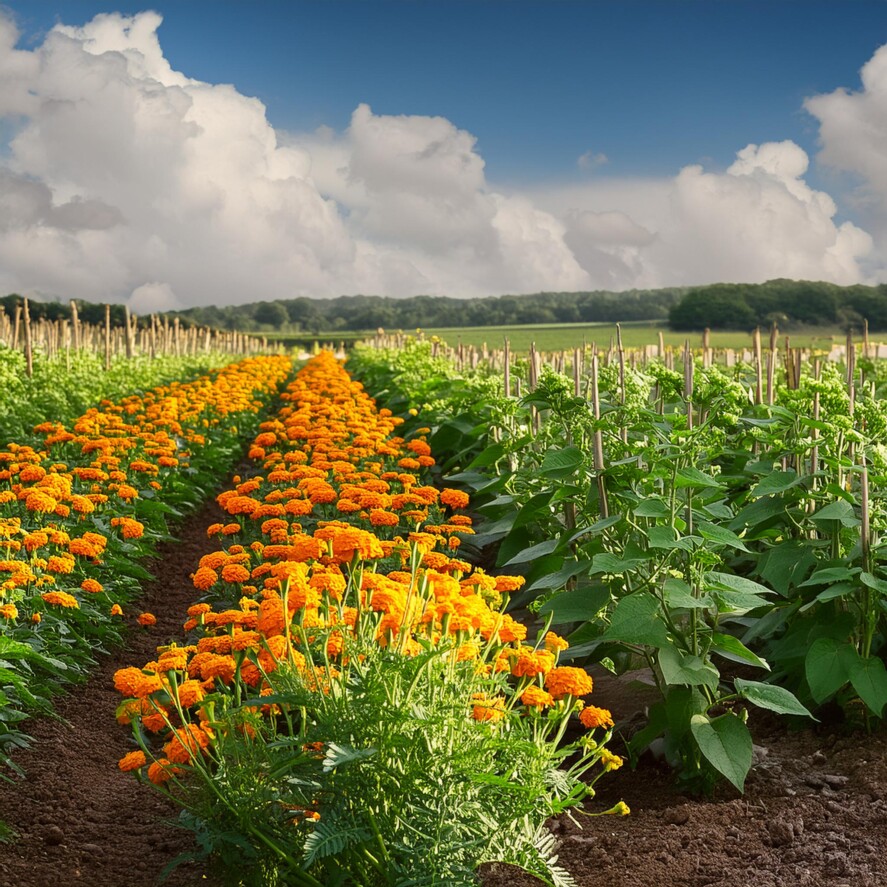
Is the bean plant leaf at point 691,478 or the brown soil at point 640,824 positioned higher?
the bean plant leaf at point 691,478

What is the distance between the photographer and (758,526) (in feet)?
17.6

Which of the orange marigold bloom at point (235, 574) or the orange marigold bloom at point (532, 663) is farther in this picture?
the orange marigold bloom at point (235, 574)

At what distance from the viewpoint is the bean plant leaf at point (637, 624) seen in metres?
3.91

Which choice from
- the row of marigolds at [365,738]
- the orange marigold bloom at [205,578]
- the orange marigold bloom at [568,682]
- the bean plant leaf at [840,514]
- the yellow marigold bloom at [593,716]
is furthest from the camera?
the bean plant leaf at [840,514]

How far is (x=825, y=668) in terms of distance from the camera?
442cm

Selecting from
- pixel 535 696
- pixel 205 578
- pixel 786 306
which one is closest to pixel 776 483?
pixel 535 696

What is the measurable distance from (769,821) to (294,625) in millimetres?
2077

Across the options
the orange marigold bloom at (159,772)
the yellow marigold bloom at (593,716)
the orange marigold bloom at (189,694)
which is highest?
the orange marigold bloom at (189,694)

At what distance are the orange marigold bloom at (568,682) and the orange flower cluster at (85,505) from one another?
2.66m

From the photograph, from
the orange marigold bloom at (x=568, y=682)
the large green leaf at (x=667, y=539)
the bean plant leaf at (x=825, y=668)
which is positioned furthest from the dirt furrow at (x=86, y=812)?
the bean plant leaf at (x=825, y=668)

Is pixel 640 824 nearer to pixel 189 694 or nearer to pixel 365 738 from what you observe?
pixel 365 738

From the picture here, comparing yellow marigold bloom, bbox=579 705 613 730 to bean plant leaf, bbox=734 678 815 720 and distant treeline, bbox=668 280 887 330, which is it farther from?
distant treeline, bbox=668 280 887 330

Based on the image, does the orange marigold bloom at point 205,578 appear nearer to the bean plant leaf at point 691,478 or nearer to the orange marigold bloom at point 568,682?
the orange marigold bloom at point 568,682

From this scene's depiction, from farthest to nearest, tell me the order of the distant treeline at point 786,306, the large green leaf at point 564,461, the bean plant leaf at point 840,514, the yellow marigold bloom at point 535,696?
the distant treeline at point 786,306 → the large green leaf at point 564,461 → the bean plant leaf at point 840,514 → the yellow marigold bloom at point 535,696
